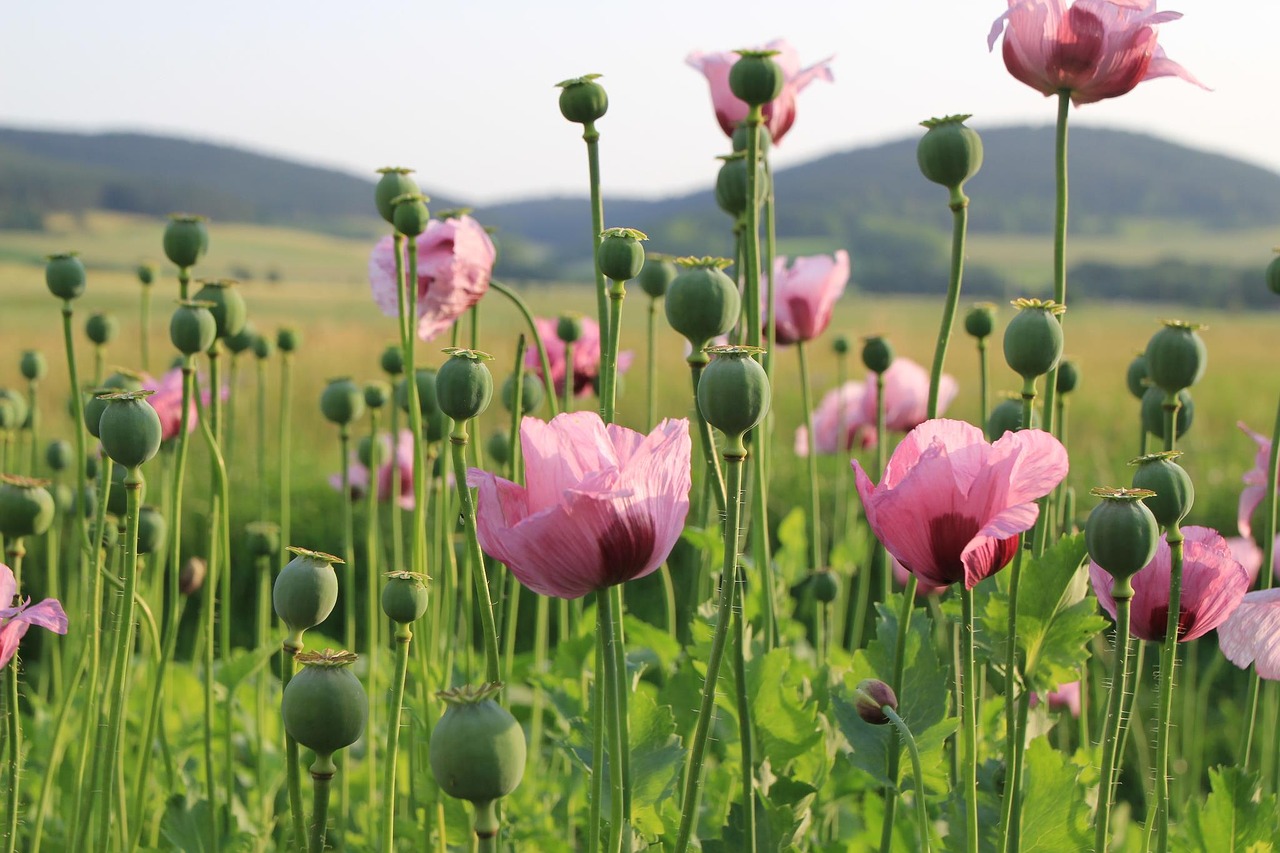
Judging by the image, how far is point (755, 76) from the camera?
3.15 feet

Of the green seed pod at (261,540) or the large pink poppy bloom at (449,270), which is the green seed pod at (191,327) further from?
the green seed pod at (261,540)

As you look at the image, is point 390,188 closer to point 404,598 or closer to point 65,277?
point 65,277

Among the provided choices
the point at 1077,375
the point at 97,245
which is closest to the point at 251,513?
the point at 1077,375

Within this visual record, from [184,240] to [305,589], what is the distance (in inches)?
23.3

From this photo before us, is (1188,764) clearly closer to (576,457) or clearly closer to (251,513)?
(576,457)

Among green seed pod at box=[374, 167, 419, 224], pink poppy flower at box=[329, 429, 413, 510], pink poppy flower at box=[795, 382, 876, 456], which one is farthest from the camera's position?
pink poppy flower at box=[795, 382, 876, 456]

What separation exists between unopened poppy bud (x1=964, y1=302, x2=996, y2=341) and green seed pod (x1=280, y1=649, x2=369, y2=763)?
2.94ft

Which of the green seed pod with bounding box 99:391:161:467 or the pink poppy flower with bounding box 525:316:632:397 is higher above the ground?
the pink poppy flower with bounding box 525:316:632:397

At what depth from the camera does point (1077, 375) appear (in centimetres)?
142

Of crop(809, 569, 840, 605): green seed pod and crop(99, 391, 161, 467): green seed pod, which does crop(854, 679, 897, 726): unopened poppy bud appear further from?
crop(809, 569, 840, 605): green seed pod

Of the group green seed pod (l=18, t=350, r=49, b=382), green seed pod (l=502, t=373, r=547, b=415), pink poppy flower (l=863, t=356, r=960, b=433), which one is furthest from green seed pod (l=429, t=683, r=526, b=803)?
pink poppy flower (l=863, t=356, r=960, b=433)

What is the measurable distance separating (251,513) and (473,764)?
3.48m

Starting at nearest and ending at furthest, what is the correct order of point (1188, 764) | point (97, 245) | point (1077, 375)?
1. point (1077, 375)
2. point (1188, 764)
3. point (97, 245)

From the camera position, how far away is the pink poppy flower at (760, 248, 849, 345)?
1.65 meters
